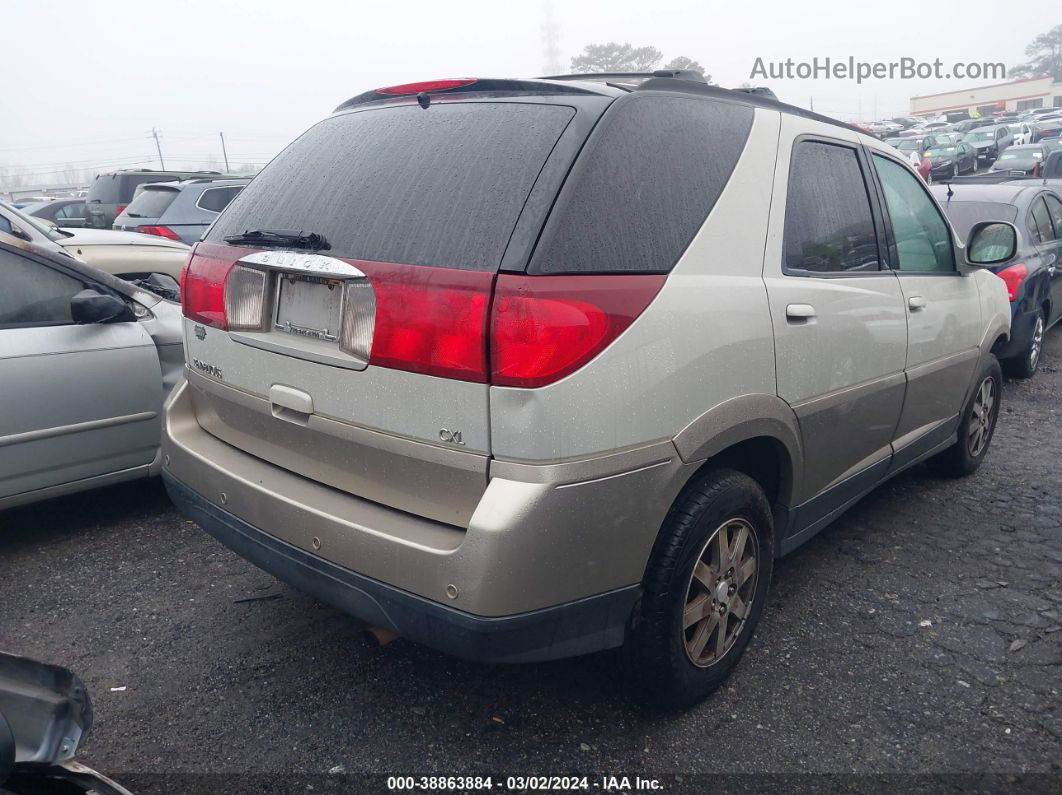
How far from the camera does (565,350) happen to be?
6.83 feet

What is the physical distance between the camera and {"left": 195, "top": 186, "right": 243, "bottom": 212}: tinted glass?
1152 centimetres

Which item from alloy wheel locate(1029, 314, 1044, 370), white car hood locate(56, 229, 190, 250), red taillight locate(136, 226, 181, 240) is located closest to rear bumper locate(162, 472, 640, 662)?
white car hood locate(56, 229, 190, 250)

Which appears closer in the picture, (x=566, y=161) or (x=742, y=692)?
(x=566, y=161)

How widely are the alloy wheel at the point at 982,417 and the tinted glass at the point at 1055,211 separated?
391 centimetres

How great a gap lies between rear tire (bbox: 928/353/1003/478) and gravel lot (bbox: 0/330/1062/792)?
2.14 ft

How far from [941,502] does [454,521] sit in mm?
3311

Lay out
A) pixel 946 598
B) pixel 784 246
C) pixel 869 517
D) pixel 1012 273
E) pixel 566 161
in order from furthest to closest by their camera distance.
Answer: pixel 1012 273
pixel 869 517
pixel 946 598
pixel 784 246
pixel 566 161

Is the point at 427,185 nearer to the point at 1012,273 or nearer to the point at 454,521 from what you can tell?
the point at 454,521

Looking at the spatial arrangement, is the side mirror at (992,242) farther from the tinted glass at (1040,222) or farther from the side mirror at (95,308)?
the side mirror at (95,308)

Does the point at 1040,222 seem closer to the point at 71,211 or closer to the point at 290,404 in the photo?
the point at 290,404

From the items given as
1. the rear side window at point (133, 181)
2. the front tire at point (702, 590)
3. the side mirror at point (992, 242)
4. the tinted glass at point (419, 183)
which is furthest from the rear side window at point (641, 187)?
the rear side window at point (133, 181)

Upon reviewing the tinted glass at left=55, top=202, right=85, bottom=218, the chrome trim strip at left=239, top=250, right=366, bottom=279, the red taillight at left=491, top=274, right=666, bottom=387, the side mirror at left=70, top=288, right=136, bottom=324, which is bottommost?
the tinted glass at left=55, top=202, right=85, bottom=218

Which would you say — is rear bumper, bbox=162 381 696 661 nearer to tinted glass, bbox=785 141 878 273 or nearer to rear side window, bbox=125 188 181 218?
tinted glass, bbox=785 141 878 273

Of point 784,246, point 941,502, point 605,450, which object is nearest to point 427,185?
point 605,450
